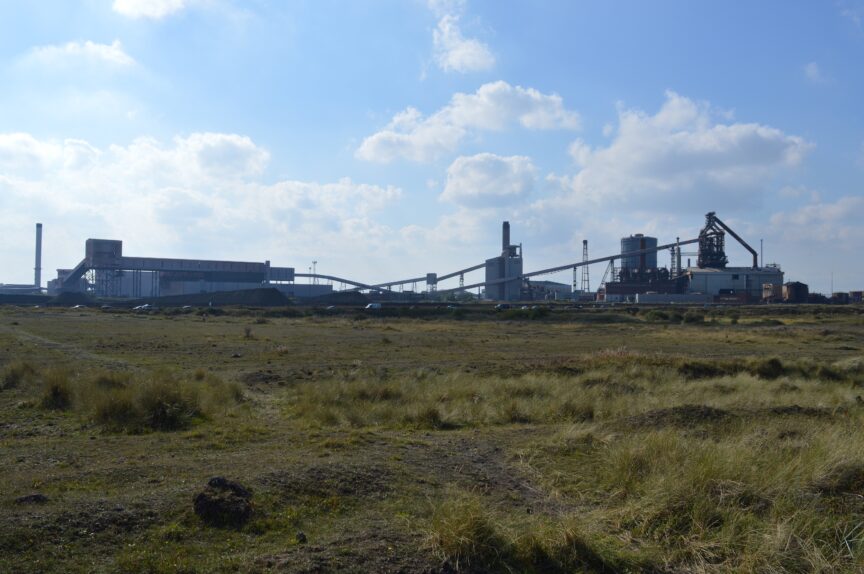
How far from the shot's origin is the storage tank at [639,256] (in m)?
140

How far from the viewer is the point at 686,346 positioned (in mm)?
41406

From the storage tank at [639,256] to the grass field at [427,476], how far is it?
124m

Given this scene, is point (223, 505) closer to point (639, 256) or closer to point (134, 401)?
point (134, 401)

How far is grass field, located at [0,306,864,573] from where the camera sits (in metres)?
6.70

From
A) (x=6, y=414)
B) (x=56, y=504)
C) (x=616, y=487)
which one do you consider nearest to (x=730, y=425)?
(x=616, y=487)

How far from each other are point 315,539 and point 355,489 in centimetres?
143

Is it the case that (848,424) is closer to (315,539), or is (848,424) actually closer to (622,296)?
(315,539)

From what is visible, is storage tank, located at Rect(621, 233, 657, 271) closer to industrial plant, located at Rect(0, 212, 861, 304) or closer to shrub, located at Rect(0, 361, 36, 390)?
industrial plant, located at Rect(0, 212, 861, 304)

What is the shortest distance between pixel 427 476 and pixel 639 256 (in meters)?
139

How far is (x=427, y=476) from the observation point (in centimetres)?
910

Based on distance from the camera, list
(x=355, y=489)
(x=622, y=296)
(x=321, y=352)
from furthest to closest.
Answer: (x=622, y=296)
(x=321, y=352)
(x=355, y=489)

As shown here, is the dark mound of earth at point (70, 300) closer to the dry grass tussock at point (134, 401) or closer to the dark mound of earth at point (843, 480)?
the dry grass tussock at point (134, 401)

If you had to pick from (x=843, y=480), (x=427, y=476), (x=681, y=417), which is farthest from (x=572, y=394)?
(x=427, y=476)

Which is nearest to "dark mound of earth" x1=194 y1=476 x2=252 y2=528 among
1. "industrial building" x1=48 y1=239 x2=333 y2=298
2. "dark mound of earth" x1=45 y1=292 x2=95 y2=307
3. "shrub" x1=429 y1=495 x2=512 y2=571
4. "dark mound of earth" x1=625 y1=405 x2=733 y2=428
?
"shrub" x1=429 y1=495 x2=512 y2=571
